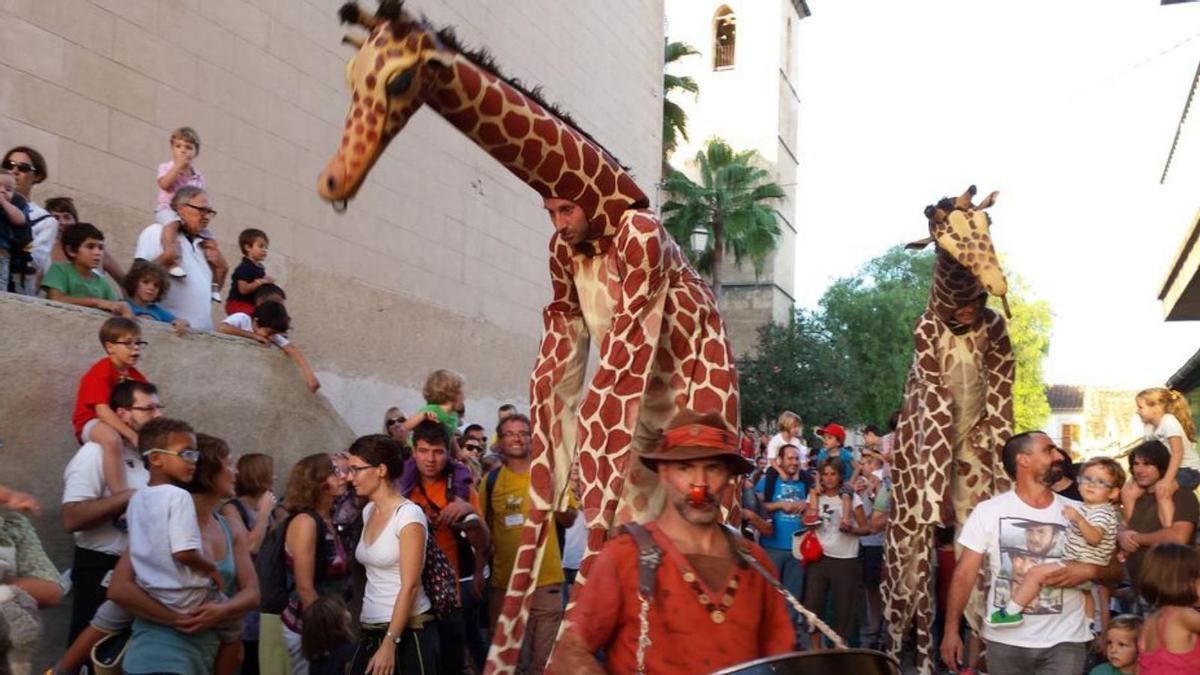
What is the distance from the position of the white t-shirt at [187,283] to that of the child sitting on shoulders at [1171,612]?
618cm

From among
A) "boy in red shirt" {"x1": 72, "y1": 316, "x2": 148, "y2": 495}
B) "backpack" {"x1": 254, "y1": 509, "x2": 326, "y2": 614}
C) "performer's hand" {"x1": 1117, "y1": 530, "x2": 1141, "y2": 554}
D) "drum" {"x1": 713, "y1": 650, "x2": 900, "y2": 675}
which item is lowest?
"backpack" {"x1": 254, "y1": 509, "x2": 326, "y2": 614}

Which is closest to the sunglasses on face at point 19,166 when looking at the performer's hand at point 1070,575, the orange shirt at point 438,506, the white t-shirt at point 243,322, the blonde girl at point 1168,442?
the white t-shirt at point 243,322

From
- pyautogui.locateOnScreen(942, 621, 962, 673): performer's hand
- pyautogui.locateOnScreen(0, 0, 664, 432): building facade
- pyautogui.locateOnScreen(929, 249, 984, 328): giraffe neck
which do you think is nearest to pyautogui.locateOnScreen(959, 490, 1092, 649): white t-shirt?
pyautogui.locateOnScreen(942, 621, 962, 673): performer's hand

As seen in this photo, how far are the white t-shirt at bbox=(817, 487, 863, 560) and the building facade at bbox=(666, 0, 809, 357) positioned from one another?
40.0 meters

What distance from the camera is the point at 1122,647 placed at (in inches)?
252

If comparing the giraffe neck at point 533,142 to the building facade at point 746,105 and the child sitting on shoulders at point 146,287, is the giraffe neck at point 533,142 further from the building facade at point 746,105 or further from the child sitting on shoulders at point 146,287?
the building facade at point 746,105

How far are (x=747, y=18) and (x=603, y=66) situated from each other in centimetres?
3312

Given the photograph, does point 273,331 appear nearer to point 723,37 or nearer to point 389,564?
point 389,564

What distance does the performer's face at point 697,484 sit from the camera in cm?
369

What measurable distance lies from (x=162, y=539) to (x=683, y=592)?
2.82 m

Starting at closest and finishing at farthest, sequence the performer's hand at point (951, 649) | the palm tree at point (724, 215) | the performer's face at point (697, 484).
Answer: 1. the performer's face at point (697, 484)
2. the performer's hand at point (951, 649)
3. the palm tree at point (724, 215)

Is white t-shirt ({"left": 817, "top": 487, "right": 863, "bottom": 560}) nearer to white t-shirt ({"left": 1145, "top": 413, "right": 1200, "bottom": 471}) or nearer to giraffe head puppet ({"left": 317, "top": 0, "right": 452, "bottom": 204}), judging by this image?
white t-shirt ({"left": 1145, "top": 413, "right": 1200, "bottom": 471})

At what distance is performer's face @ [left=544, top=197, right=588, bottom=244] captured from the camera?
5590 millimetres

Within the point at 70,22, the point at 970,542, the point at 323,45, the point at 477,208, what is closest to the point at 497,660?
the point at 970,542
